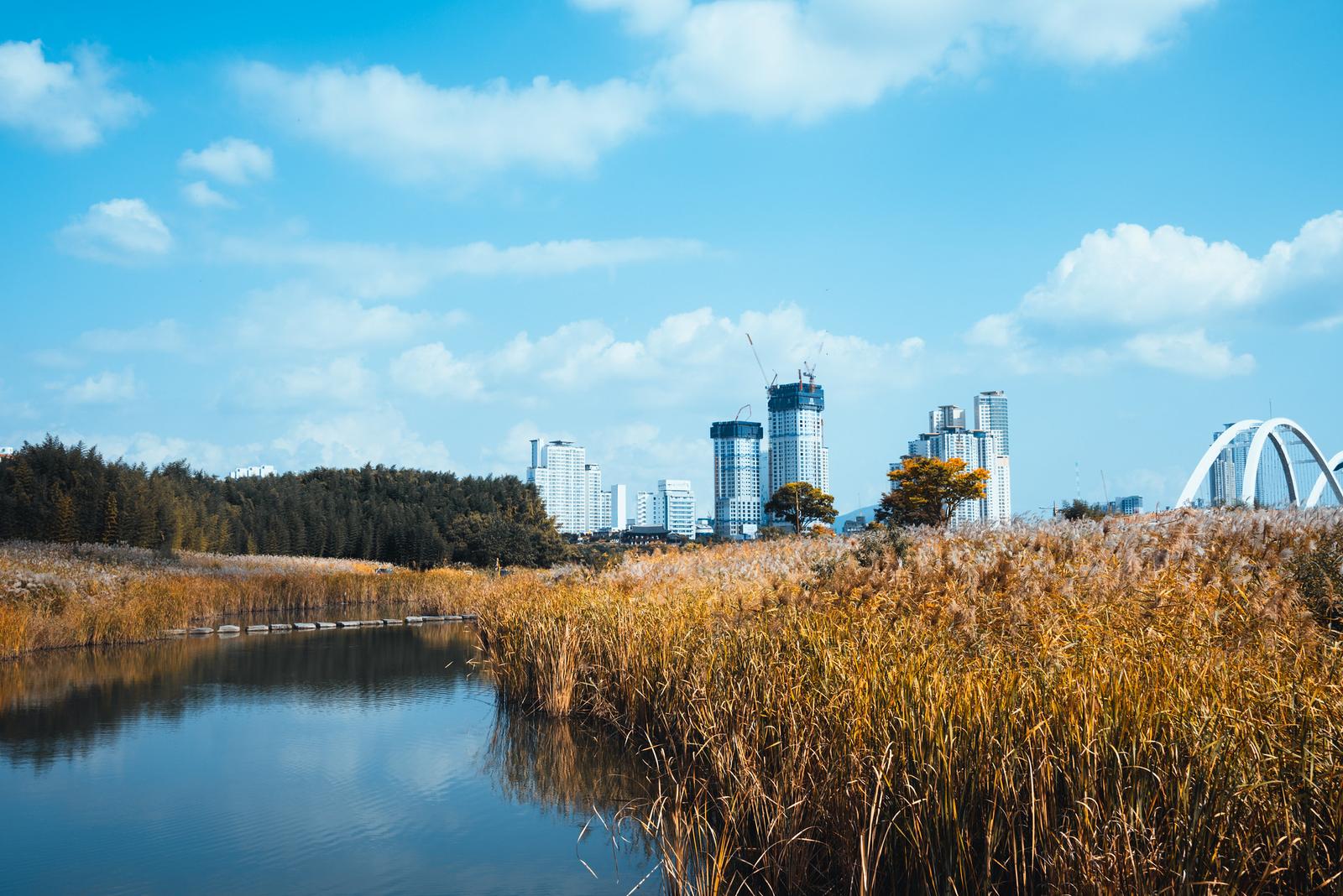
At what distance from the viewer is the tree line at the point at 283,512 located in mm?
33656

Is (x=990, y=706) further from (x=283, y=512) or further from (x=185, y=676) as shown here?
(x=283, y=512)

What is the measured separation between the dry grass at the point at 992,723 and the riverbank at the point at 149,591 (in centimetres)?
1219

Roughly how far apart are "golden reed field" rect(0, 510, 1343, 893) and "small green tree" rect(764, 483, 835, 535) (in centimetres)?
1850

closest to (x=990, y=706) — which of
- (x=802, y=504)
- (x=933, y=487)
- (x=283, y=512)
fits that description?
(x=933, y=487)

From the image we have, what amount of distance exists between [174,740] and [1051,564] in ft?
34.6

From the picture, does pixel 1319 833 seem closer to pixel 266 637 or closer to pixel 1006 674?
pixel 1006 674

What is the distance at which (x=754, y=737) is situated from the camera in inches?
244

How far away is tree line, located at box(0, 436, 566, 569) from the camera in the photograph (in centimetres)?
3366

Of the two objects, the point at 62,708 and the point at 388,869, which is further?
the point at 62,708

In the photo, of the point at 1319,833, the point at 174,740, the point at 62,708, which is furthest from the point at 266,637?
the point at 1319,833

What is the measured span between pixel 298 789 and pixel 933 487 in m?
25.0

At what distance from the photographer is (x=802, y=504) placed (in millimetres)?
33188

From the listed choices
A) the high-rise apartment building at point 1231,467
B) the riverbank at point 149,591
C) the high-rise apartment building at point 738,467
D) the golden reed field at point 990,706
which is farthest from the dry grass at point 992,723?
the high-rise apartment building at point 738,467

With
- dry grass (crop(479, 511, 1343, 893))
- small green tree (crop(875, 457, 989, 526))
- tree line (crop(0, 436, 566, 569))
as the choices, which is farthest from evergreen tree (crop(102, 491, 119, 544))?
dry grass (crop(479, 511, 1343, 893))
